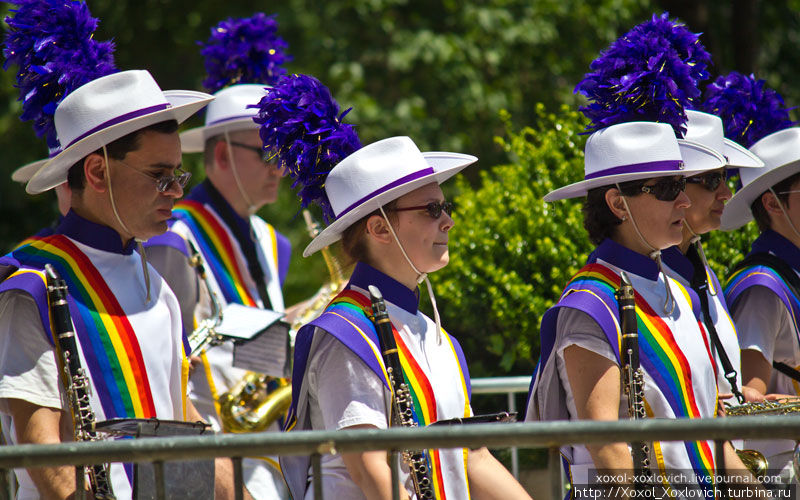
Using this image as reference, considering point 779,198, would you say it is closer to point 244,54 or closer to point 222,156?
point 222,156

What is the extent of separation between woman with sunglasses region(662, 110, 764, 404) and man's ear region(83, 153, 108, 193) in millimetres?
2143

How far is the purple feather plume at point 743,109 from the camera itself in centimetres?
518

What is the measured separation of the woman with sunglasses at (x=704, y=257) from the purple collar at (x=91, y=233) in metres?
2.09

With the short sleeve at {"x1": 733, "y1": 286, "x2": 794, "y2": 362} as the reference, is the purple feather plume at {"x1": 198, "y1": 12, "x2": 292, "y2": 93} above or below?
above

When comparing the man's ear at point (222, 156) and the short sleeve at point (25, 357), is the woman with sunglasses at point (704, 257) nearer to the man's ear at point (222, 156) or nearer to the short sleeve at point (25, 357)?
the short sleeve at point (25, 357)

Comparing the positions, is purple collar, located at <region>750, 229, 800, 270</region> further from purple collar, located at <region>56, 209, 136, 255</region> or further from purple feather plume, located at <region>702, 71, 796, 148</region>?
purple collar, located at <region>56, 209, 136, 255</region>

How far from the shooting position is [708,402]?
11.8 ft

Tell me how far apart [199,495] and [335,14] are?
24.3ft

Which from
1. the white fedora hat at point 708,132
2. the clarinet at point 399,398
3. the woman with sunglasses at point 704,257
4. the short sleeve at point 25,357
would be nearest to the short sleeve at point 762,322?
the woman with sunglasses at point 704,257

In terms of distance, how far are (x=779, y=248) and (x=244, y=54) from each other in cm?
313

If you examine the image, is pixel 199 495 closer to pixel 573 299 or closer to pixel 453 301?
pixel 573 299

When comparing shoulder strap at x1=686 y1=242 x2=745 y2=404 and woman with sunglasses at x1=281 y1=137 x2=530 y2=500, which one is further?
shoulder strap at x1=686 y1=242 x2=745 y2=404

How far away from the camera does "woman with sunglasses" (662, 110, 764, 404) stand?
154 inches

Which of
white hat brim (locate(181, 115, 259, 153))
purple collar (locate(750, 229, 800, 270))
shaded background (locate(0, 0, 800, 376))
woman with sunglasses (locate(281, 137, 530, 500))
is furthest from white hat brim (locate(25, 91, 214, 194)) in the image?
shaded background (locate(0, 0, 800, 376))
